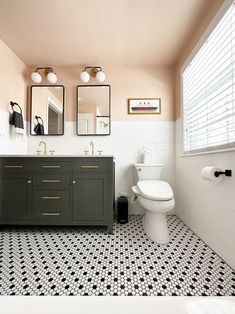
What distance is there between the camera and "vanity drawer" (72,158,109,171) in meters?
1.81

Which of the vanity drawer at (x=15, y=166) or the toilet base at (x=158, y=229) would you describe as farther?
the vanity drawer at (x=15, y=166)

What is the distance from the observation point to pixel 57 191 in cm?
182

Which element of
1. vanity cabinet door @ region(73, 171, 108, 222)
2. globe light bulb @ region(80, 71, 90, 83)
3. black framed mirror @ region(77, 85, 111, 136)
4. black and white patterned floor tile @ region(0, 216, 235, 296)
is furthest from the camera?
black framed mirror @ region(77, 85, 111, 136)

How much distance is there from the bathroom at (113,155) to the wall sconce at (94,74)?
0.15 feet

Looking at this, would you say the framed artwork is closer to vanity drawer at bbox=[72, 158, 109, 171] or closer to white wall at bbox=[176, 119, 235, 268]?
white wall at bbox=[176, 119, 235, 268]

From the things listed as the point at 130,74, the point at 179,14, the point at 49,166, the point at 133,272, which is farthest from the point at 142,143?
the point at 133,272

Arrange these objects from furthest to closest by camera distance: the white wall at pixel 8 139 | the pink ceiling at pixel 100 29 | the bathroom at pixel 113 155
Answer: the white wall at pixel 8 139, the pink ceiling at pixel 100 29, the bathroom at pixel 113 155

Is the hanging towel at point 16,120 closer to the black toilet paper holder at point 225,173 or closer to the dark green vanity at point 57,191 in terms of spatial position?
the dark green vanity at point 57,191

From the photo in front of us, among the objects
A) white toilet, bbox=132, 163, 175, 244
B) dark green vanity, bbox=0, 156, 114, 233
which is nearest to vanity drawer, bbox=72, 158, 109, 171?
dark green vanity, bbox=0, 156, 114, 233

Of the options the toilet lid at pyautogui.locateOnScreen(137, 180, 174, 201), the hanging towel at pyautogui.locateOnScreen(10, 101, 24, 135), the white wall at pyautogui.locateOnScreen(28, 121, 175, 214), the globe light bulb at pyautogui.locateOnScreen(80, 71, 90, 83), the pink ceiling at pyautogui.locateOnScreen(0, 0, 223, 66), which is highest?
the pink ceiling at pyautogui.locateOnScreen(0, 0, 223, 66)

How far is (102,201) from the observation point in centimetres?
180

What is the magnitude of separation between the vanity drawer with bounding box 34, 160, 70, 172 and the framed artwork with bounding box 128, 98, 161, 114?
48.3 inches

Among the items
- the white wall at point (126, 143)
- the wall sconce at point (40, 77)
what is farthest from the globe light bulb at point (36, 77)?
the white wall at point (126, 143)

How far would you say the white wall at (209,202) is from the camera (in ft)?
4.13
